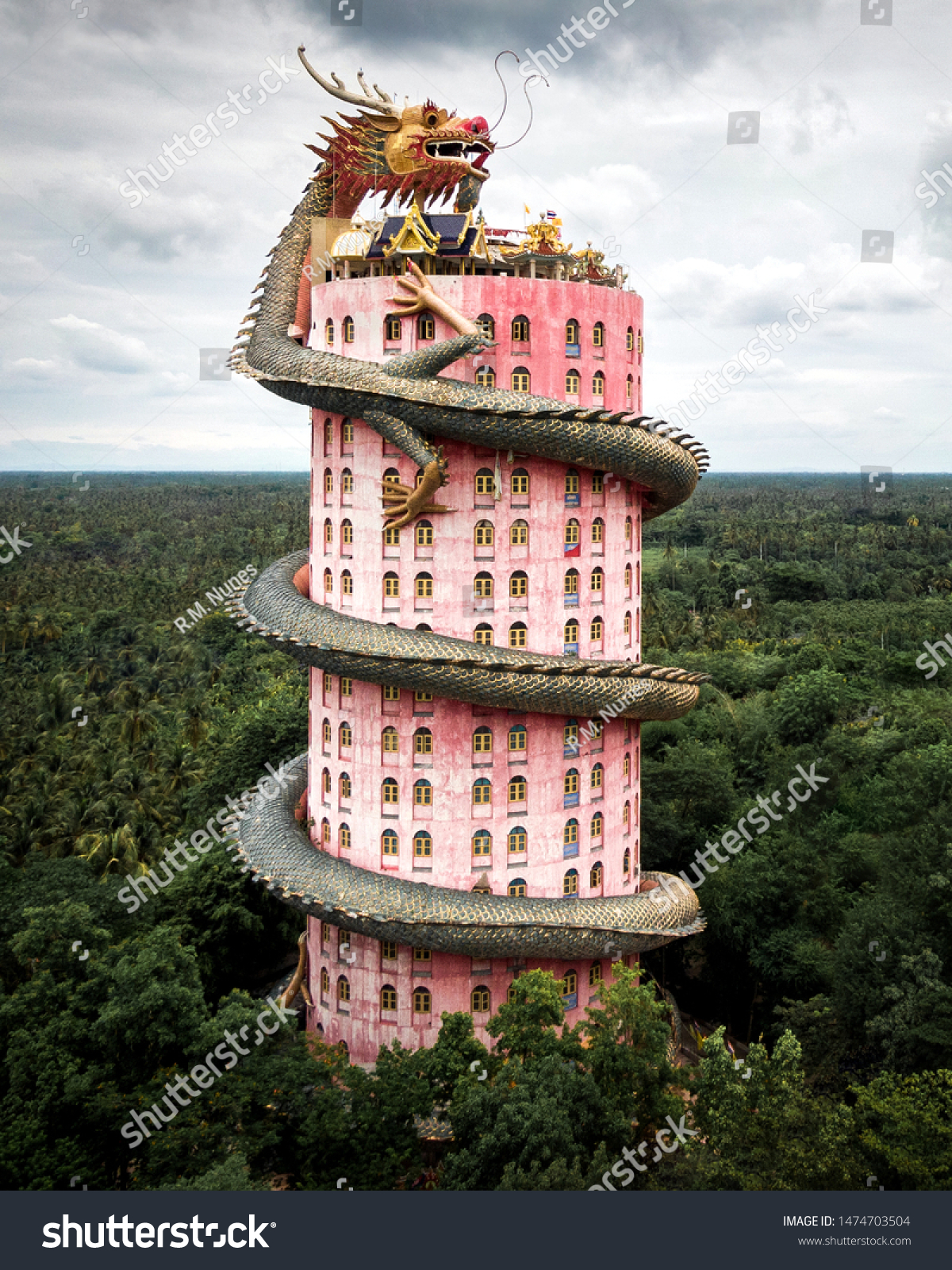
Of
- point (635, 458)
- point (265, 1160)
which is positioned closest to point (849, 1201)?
point (265, 1160)

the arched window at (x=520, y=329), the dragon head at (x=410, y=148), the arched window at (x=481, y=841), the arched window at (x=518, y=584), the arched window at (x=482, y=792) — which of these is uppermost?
the dragon head at (x=410, y=148)

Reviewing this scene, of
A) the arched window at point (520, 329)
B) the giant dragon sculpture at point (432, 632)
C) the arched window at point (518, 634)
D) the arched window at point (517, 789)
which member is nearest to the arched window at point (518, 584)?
the arched window at point (518, 634)

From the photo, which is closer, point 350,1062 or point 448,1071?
point 448,1071

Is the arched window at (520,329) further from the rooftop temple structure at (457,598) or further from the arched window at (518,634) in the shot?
the arched window at (518,634)

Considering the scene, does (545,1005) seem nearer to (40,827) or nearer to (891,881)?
(891,881)

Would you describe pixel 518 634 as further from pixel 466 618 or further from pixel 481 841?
pixel 481 841

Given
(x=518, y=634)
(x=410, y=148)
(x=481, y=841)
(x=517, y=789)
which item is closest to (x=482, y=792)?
(x=517, y=789)

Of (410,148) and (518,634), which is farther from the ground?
(410,148)
